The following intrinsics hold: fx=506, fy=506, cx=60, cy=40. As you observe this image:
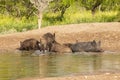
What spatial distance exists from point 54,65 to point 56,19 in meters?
21.9

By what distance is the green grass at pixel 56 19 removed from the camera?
114 feet

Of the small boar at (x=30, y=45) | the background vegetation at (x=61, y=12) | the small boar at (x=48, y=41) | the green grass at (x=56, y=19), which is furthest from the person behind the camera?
the background vegetation at (x=61, y=12)

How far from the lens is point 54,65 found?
16.8 meters

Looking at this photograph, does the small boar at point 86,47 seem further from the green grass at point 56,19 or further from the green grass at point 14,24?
the green grass at point 56,19

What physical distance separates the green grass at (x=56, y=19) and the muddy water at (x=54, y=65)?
14.0m

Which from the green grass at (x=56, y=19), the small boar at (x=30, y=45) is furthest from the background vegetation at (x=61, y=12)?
the small boar at (x=30, y=45)

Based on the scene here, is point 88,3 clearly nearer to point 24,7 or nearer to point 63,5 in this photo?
point 63,5

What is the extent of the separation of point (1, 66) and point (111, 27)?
1333cm

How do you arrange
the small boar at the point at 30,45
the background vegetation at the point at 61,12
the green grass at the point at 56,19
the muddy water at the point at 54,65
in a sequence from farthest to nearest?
the background vegetation at the point at 61,12
the green grass at the point at 56,19
the small boar at the point at 30,45
the muddy water at the point at 54,65

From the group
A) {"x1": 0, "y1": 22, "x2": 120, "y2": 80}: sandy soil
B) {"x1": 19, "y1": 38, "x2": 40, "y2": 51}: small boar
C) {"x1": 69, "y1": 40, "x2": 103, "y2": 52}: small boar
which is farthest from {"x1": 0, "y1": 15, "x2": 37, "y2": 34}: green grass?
{"x1": 69, "y1": 40, "x2": 103, "y2": 52}: small boar

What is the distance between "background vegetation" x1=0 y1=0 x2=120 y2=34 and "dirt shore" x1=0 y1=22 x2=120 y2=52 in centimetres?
641

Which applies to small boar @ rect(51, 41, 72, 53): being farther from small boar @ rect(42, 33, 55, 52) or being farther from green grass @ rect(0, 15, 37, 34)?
green grass @ rect(0, 15, 37, 34)

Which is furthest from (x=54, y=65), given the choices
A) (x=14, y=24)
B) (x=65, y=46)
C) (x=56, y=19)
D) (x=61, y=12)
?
(x=61, y=12)

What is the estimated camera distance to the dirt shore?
2570 cm
